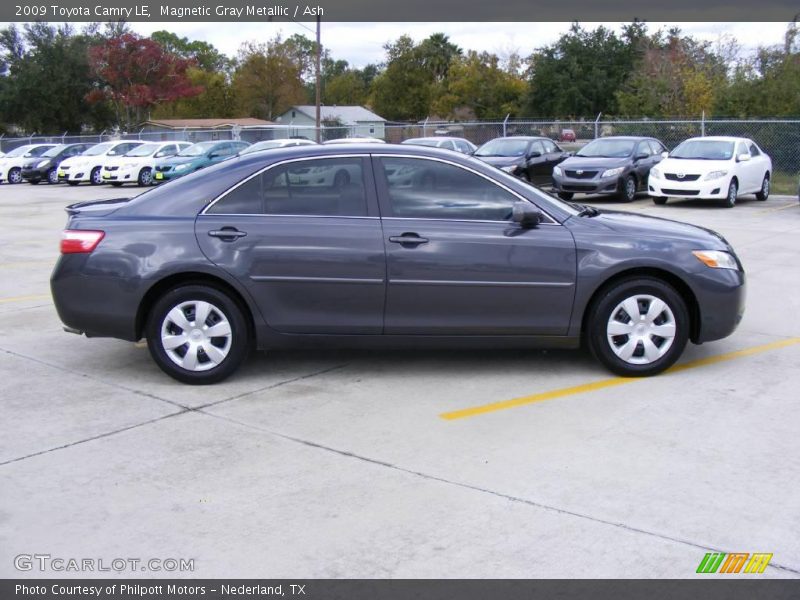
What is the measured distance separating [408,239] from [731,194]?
15.2 m

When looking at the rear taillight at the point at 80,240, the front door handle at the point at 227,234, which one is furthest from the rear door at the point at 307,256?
the rear taillight at the point at 80,240

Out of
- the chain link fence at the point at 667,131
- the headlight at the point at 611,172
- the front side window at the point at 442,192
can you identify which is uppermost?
the chain link fence at the point at 667,131

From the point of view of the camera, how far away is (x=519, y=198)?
20.8 ft

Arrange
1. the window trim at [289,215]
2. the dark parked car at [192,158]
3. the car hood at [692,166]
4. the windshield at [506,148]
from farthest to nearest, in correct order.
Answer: the dark parked car at [192,158]
the windshield at [506,148]
the car hood at [692,166]
the window trim at [289,215]

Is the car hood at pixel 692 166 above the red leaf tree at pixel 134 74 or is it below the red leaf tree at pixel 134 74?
below

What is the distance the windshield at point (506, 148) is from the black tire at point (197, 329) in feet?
59.0

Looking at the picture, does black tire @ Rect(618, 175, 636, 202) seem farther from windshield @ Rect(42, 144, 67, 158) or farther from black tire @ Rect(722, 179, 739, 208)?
windshield @ Rect(42, 144, 67, 158)

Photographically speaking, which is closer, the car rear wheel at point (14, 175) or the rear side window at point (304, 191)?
the rear side window at point (304, 191)

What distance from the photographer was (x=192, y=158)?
28219mm

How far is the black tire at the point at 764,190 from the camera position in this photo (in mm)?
21047

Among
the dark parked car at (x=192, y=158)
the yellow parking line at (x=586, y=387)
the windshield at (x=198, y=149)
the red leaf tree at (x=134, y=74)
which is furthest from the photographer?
the red leaf tree at (x=134, y=74)

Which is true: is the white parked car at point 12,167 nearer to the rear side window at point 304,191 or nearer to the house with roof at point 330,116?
the rear side window at point 304,191

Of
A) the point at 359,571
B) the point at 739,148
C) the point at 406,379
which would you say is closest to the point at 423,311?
the point at 406,379
